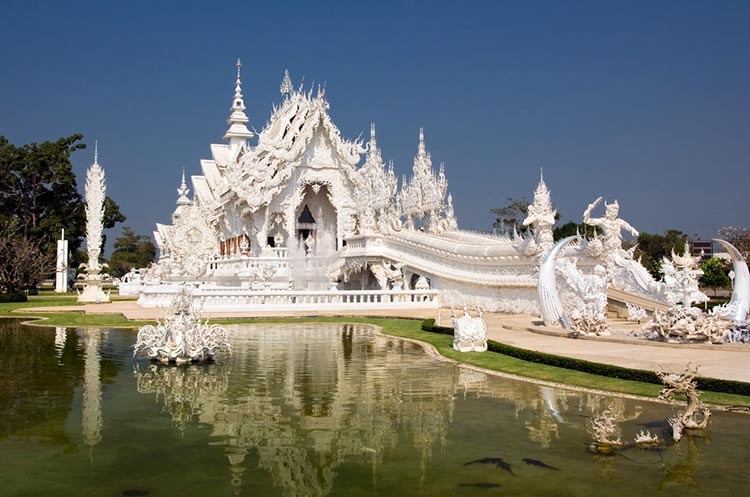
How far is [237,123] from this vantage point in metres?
46.8

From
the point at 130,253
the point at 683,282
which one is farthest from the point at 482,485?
the point at 130,253

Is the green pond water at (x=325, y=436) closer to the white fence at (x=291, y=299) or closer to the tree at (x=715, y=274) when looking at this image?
the white fence at (x=291, y=299)

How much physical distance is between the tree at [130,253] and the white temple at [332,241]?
3374 centimetres

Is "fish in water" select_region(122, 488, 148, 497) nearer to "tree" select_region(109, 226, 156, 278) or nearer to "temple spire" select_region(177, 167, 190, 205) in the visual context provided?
"temple spire" select_region(177, 167, 190, 205)

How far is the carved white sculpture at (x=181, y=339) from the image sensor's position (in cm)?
1241

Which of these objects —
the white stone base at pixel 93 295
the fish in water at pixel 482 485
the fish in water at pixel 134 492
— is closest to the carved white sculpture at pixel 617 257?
the fish in water at pixel 482 485

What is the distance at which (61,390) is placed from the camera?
10078 mm

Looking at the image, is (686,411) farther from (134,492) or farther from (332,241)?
(332,241)

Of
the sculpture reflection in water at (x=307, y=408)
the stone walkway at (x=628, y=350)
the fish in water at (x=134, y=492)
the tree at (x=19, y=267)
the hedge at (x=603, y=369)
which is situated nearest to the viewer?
the fish in water at (x=134, y=492)

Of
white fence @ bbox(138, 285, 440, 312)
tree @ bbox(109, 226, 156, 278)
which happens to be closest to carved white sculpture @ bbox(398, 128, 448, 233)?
white fence @ bbox(138, 285, 440, 312)

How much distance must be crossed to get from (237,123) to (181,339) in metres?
36.0

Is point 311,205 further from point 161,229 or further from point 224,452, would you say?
point 224,452

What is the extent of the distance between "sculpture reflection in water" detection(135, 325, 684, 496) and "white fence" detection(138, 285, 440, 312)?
9.73m

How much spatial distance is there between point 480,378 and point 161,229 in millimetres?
43278
